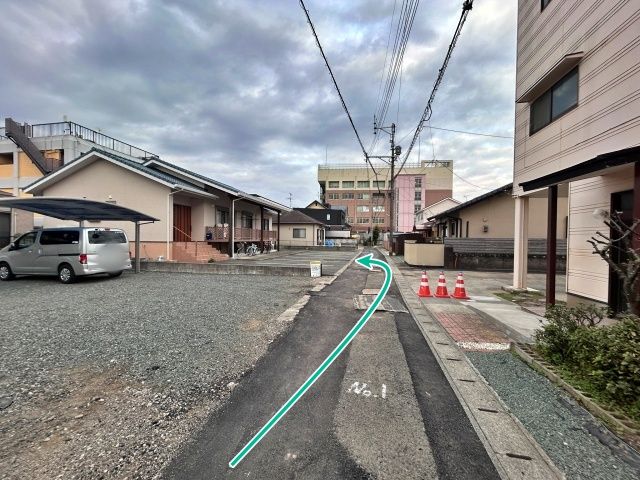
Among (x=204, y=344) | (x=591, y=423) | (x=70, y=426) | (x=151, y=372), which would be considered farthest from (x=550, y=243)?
(x=70, y=426)

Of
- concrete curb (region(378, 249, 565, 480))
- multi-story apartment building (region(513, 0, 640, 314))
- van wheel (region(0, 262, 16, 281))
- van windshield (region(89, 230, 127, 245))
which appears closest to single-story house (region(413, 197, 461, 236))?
multi-story apartment building (region(513, 0, 640, 314))

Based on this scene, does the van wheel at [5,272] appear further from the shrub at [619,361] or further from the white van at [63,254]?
the shrub at [619,361]

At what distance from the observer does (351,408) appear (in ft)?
9.52

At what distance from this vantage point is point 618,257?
5.88 metres

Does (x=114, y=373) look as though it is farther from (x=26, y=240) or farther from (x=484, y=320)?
(x=26, y=240)

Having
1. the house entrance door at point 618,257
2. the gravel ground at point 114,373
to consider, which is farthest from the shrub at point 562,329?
the gravel ground at point 114,373

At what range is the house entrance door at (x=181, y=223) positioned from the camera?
15836mm

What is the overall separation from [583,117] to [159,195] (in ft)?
50.8

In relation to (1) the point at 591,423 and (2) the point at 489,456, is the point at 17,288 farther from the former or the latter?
(1) the point at 591,423

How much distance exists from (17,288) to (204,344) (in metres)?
7.78

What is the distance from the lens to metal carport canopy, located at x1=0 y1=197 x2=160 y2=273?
31.1 ft

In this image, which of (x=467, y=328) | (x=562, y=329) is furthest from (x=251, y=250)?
(x=562, y=329)

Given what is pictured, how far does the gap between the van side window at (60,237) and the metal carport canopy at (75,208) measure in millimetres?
951
